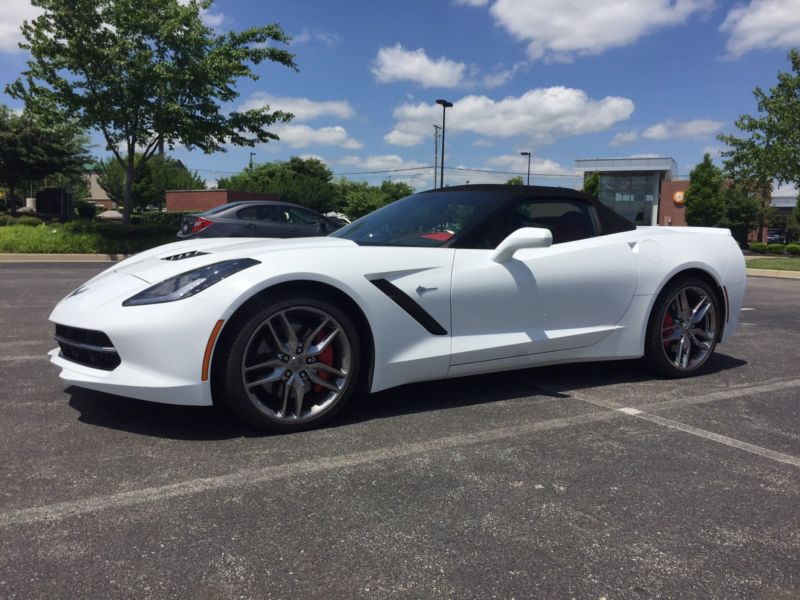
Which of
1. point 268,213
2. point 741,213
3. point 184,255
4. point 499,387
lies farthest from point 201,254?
point 741,213

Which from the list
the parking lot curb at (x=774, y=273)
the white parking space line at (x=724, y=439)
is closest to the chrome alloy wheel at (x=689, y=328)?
→ the white parking space line at (x=724, y=439)

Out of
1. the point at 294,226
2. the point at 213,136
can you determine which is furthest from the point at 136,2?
the point at 294,226

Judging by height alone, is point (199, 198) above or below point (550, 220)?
above

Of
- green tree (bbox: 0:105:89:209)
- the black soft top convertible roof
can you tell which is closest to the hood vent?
the black soft top convertible roof

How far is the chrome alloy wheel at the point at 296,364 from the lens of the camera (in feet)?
10.0

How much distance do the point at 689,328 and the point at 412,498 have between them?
293 centimetres

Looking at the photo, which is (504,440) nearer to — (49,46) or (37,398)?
(37,398)

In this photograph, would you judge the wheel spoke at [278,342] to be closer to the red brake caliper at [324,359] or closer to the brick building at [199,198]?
the red brake caliper at [324,359]

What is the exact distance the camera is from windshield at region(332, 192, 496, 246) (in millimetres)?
3725

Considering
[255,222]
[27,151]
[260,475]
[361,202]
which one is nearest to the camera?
[260,475]

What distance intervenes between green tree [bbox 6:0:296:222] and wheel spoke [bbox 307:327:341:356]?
15.5 meters

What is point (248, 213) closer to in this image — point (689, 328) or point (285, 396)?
point (689, 328)

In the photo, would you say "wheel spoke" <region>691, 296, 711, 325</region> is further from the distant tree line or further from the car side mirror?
the distant tree line

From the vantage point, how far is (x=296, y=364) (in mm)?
3113
